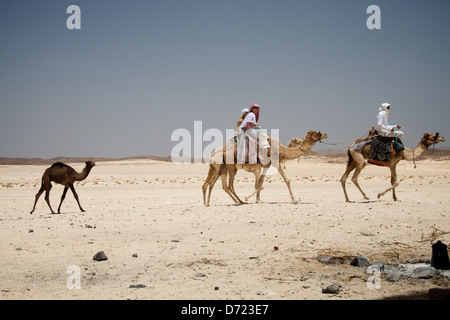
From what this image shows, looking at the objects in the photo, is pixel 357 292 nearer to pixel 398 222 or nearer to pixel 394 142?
pixel 398 222

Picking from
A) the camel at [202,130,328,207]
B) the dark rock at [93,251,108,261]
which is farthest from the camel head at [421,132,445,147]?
the dark rock at [93,251,108,261]

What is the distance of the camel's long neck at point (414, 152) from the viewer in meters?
15.5

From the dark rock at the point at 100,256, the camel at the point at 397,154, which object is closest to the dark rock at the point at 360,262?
the dark rock at the point at 100,256

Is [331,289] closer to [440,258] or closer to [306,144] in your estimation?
[440,258]

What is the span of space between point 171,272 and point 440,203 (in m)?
10.4

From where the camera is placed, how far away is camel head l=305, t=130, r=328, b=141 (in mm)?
15797

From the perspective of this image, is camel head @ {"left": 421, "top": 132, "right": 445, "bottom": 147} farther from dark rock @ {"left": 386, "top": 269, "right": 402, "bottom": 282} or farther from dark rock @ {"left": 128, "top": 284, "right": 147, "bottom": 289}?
dark rock @ {"left": 128, "top": 284, "right": 147, "bottom": 289}

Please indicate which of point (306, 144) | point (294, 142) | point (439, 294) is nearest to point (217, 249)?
point (439, 294)

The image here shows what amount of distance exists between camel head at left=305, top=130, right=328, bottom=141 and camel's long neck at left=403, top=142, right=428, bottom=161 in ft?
8.79

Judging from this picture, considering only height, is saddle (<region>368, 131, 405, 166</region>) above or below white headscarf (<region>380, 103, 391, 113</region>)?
below

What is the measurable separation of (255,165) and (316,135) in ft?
8.26

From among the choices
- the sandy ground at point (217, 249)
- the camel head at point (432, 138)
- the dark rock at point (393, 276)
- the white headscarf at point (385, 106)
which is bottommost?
the sandy ground at point (217, 249)

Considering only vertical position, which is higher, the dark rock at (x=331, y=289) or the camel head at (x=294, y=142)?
the camel head at (x=294, y=142)

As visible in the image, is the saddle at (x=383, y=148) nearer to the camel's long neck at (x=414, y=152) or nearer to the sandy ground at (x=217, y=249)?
the camel's long neck at (x=414, y=152)
